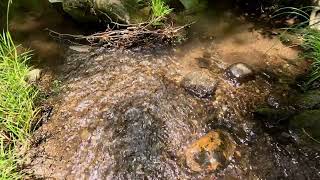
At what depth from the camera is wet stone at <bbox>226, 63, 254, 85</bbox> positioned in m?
4.54

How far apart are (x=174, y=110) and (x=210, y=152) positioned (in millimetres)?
785

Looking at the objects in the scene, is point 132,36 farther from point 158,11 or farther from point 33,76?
point 33,76

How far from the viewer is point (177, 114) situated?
13.7 feet

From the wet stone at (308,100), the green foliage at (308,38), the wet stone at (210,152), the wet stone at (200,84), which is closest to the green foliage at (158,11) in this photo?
the wet stone at (200,84)

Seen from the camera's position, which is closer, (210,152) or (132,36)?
(210,152)

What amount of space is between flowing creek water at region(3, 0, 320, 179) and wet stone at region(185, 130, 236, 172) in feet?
0.03

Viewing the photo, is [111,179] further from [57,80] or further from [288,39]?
[288,39]

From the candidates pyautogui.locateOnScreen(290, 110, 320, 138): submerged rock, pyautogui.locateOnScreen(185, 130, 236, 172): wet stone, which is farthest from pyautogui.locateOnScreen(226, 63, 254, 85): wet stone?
pyautogui.locateOnScreen(185, 130, 236, 172): wet stone

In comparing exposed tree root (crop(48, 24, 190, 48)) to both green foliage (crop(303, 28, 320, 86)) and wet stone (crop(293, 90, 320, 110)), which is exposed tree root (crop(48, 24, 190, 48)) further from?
wet stone (crop(293, 90, 320, 110))

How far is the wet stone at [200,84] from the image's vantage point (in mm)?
4402

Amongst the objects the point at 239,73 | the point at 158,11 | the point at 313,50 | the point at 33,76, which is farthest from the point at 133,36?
the point at 313,50

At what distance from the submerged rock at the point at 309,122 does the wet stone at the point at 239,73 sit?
32.5 inches

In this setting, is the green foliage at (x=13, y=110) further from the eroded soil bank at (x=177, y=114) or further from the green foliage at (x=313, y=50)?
the green foliage at (x=313, y=50)

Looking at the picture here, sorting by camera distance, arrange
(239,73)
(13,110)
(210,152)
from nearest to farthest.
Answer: (210,152)
(13,110)
(239,73)
